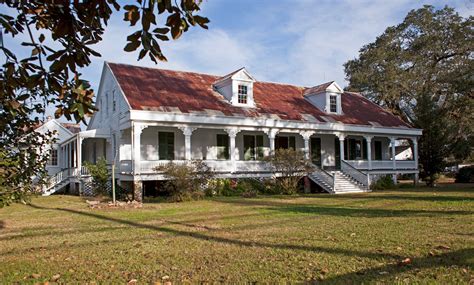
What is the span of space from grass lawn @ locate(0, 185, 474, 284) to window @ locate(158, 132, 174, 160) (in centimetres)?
1035

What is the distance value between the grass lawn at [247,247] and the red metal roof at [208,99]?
34.2ft

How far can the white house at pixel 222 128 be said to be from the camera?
69.7ft

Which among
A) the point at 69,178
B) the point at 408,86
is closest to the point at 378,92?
the point at 408,86

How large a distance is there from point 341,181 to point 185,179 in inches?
378

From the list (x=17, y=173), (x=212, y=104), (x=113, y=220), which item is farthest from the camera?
(x=212, y=104)

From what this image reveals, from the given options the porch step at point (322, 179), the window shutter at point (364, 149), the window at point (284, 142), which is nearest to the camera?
the porch step at point (322, 179)

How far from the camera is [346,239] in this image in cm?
796

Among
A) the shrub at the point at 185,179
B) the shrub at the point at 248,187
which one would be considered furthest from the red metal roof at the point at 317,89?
the shrub at the point at 185,179

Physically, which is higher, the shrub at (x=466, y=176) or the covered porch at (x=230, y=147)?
the covered porch at (x=230, y=147)

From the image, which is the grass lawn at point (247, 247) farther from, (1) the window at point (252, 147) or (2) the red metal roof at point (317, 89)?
(2) the red metal roof at point (317, 89)

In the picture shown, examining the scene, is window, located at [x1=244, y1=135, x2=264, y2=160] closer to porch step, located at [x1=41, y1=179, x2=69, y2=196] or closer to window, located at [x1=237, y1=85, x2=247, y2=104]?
window, located at [x1=237, y1=85, x2=247, y2=104]

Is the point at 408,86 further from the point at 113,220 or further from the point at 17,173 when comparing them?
the point at 17,173

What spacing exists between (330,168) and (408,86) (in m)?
12.9

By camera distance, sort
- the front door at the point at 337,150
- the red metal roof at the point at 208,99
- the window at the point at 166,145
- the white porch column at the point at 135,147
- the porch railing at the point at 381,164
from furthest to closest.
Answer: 1. the front door at the point at 337,150
2. the porch railing at the point at 381,164
3. the window at the point at 166,145
4. the red metal roof at the point at 208,99
5. the white porch column at the point at 135,147
